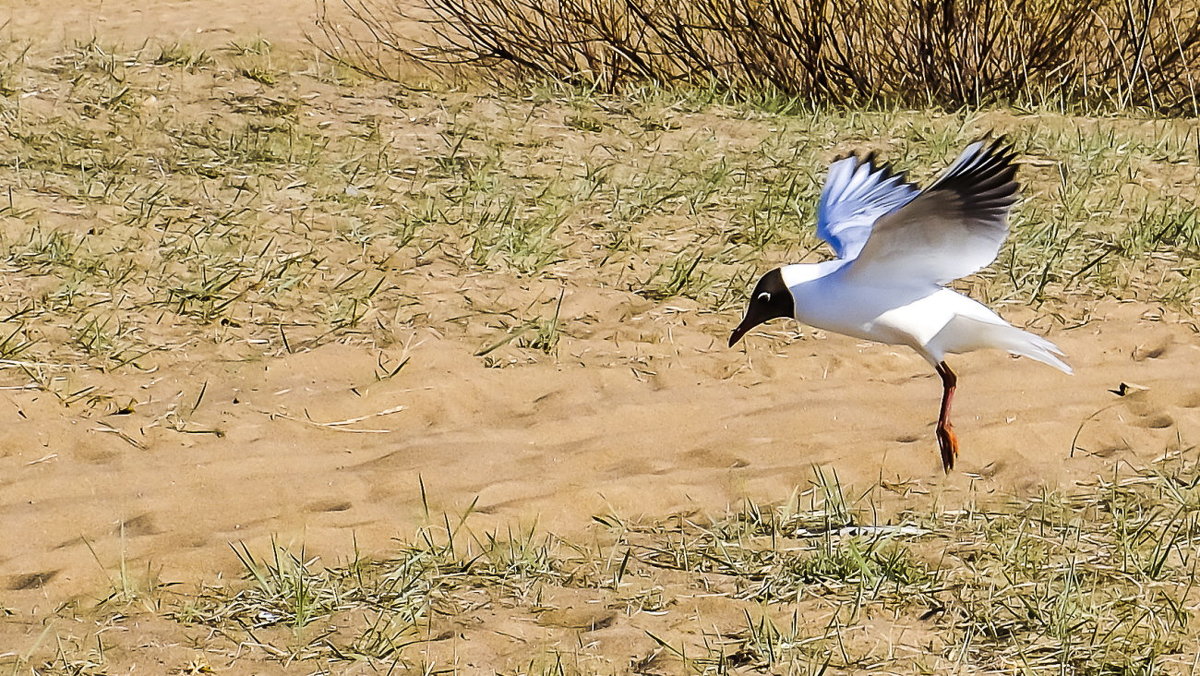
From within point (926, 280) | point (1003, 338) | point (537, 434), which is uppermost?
point (926, 280)

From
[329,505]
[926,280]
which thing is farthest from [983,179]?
[329,505]

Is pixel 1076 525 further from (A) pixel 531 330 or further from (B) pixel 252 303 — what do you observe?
(B) pixel 252 303

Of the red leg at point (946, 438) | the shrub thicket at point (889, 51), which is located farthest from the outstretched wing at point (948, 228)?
the shrub thicket at point (889, 51)

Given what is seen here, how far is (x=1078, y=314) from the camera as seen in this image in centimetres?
585

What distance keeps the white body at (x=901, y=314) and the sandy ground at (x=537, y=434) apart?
0.39 meters

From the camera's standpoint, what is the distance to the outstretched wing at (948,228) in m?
3.85

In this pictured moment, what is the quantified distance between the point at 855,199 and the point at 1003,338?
2.46 feet

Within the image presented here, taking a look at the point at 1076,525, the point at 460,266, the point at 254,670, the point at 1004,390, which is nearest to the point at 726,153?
the point at 460,266

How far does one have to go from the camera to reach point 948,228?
406 centimetres

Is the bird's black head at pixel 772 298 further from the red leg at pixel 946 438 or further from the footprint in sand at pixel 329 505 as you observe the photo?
the footprint in sand at pixel 329 505

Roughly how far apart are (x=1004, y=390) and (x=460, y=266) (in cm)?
210

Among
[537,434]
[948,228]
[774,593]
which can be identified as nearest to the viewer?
[774,593]

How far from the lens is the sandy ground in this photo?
418 centimetres

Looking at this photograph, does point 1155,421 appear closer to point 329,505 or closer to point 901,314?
point 901,314
